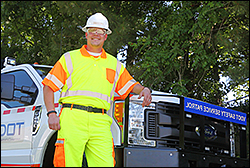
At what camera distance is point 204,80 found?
31.7 feet

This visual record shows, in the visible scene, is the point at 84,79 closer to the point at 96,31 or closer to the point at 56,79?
the point at 56,79

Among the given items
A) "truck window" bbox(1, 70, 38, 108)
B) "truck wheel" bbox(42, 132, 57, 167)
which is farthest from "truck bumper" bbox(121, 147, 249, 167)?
"truck window" bbox(1, 70, 38, 108)

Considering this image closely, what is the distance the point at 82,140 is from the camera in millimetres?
3037

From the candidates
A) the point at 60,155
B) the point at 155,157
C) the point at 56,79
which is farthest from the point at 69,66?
the point at 155,157

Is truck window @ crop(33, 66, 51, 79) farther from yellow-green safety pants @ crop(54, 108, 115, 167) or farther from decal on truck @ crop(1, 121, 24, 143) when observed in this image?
yellow-green safety pants @ crop(54, 108, 115, 167)

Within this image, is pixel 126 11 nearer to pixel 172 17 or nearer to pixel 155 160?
pixel 172 17

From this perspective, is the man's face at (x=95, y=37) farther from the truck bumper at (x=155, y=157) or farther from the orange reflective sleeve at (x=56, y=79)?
the truck bumper at (x=155, y=157)

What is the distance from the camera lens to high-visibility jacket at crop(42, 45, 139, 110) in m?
3.19

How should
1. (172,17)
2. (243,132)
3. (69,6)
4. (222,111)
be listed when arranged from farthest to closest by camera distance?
1. (69,6)
2. (172,17)
3. (243,132)
4. (222,111)

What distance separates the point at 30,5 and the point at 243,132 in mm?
8700

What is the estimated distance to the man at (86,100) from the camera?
305cm

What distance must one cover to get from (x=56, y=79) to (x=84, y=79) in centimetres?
25

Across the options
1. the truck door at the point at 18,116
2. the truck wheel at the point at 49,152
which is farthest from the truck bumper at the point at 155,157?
the truck door at the point at 18,116

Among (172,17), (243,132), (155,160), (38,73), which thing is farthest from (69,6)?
(155,160)
